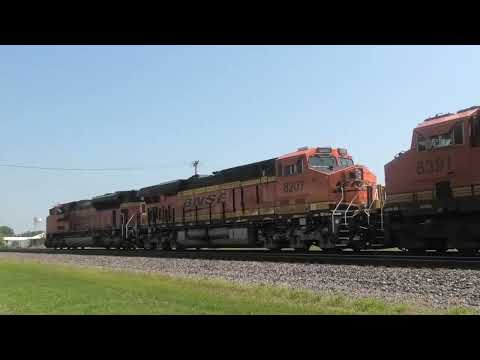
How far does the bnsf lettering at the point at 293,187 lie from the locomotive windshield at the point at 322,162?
2.95 ft

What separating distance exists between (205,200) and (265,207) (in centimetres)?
557

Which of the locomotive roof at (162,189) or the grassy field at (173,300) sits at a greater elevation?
the locomotive roof at (162,189)

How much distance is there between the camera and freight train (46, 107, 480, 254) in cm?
1454

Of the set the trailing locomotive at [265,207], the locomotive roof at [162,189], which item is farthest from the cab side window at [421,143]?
the locomotive roof at [162,189]

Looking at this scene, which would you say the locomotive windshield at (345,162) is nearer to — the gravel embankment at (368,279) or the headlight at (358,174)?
the headlight at (358,174)

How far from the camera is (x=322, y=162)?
A: 798 inches

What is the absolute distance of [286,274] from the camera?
14.0 metres

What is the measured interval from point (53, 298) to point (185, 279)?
4259 mm

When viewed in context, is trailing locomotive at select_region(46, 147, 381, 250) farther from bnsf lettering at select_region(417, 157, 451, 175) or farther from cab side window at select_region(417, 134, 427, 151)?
cab side window at select_region(417, 134, 427, 151)

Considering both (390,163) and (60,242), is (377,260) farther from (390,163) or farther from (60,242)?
(60,242)

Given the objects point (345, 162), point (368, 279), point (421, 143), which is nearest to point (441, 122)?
point (421, 143)

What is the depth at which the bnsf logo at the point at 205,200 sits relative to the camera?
2547 centimetres

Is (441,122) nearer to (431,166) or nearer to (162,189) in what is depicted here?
(431,166)
